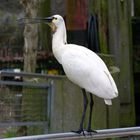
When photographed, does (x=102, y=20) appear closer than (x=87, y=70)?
No

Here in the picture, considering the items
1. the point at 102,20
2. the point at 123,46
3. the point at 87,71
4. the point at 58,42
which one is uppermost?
the point at 102,20

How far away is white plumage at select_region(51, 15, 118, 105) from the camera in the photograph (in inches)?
181

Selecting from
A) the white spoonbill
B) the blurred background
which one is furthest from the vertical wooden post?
the white spoonbill

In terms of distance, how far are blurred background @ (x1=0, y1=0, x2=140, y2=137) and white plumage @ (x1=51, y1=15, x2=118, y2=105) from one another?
1.48 metres

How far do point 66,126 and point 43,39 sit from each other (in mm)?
5429

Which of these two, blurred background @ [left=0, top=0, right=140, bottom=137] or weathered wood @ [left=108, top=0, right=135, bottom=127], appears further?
weathered wood @ [left=108, top=0, right=135, bottom=127]

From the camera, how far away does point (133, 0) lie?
37.7 feet

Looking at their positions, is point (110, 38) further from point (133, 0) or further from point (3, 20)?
point (3, 20)

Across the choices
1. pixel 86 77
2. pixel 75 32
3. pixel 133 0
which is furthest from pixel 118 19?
pixel 86 77

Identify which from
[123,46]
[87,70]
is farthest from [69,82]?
[87,70]

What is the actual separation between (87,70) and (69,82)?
7.30 feet

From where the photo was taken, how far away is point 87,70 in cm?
483

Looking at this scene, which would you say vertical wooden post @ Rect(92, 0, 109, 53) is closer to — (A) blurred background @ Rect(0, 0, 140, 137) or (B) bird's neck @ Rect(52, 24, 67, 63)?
(A) blurred background @ Rect(0, 0, 140, 137)

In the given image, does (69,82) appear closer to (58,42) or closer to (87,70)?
(58,42)
